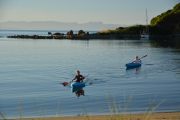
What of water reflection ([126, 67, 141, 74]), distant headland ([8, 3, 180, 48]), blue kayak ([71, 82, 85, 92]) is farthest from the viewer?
distant headland ([8, 3, 180, 48])

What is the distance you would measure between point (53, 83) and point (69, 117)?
16.9 metres

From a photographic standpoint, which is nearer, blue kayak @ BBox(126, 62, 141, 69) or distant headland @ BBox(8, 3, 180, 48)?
blue kayak @ BBox(126, 62, 141, 69)

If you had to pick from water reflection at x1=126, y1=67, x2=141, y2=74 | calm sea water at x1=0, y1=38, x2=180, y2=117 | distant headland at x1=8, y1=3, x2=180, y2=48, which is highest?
distant headland at x1=8, y1=3, x2=180, y2=48

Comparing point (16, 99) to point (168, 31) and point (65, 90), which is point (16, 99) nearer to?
point (65, 90)

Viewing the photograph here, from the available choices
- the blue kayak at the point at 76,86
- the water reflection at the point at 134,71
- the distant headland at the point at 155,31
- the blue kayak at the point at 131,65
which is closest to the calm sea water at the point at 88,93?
the water reflection at the point at 134,71

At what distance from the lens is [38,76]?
4112cm

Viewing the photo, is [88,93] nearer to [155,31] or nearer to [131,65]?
[131,65]

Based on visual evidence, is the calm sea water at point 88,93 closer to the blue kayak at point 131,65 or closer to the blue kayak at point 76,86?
the blue kayak at point 76,86

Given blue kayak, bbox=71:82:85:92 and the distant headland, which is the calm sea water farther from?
the distant headland

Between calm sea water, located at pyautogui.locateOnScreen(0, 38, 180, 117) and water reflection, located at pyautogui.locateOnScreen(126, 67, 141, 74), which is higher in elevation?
calm sea water, located at pyautogui.locateOnScreen(0, 38, 180, 117)

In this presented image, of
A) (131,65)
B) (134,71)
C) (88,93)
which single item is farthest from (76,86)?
(131,65)

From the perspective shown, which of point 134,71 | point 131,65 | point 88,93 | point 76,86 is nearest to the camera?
point 88,93

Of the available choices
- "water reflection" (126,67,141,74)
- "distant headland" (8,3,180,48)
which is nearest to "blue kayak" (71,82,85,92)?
"water reflection" (126,67,141,74)

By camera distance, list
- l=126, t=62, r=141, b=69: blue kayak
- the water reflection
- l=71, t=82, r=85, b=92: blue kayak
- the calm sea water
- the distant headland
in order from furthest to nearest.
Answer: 1. the distant headland
2. l=126, t=62, r=141, b=69: blue kayak
3. the water reflection
4. l=71, t=82, r=85, b=92: blue kayak
5. the calm sea water
